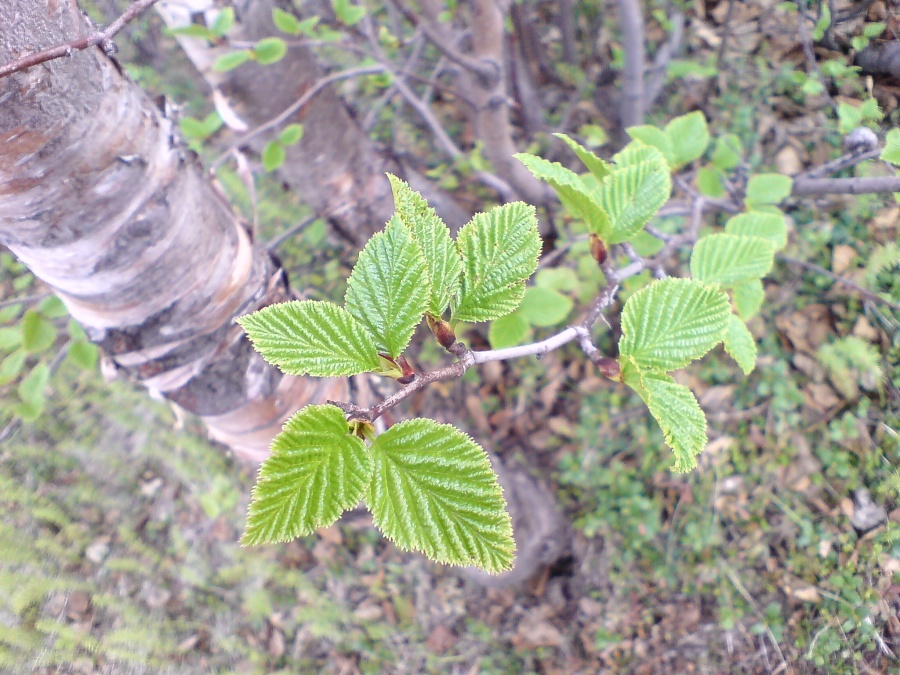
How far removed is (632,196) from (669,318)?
231 mm

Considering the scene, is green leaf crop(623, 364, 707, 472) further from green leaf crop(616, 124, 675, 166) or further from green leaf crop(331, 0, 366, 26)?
green leaf crop(331, 0, 366, 26)

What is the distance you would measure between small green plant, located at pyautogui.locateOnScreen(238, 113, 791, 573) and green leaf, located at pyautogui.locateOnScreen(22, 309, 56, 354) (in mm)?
886

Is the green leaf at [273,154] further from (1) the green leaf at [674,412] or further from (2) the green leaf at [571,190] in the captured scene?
(1) the green leaf at [674,412]

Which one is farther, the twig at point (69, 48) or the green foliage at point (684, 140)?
the green foliage at point (684, 140)

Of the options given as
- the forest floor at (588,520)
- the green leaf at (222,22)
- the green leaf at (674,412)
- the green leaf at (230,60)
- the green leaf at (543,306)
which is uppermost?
the green leaf at (222,22)

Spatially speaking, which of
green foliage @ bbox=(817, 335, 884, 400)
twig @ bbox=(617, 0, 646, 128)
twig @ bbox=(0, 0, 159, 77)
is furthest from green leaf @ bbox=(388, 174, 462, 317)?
green foliage @ bbox=(817, 335, 884, 400)

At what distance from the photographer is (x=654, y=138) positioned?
1178mm

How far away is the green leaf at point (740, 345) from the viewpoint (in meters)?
0.89

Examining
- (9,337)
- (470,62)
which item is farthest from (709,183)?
(9,337)

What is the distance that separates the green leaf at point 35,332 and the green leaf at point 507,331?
0.99 meters

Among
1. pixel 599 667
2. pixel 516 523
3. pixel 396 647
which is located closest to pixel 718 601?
pixel 599 667

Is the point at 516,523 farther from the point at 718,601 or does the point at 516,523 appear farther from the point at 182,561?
the point at 182,561

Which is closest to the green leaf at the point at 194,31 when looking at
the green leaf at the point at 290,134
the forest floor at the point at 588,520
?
the green leaf at the point at 290,134

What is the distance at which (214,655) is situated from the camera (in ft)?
6.55
